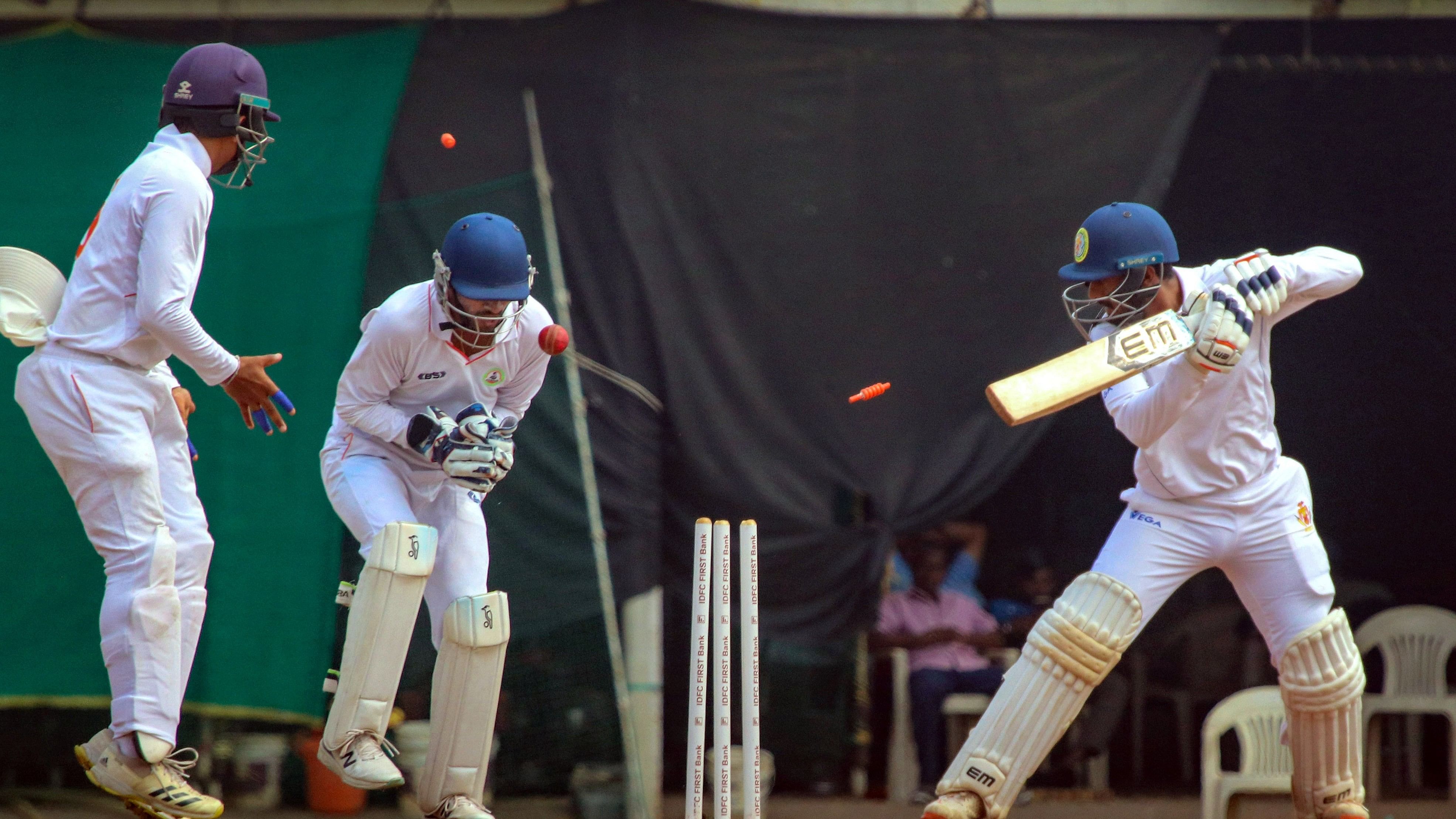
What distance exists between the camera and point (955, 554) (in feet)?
20.1

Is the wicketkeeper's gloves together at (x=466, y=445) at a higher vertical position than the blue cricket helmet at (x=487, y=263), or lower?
lower

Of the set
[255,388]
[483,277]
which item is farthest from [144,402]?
[483,277]

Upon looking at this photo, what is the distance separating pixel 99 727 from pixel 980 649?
3118mm

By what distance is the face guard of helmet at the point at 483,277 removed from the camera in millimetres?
3670

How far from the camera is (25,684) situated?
507 centimetres

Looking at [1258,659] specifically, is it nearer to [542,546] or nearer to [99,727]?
[542,546]

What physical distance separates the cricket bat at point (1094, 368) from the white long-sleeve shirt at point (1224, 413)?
0.67 feet

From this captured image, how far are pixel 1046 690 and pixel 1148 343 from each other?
2.97 ft

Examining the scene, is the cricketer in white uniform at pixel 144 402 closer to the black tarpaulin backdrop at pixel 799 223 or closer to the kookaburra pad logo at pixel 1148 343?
the black tarpaulin backdrop at pixel 799 223

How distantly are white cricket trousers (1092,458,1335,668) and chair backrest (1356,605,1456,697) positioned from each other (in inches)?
80.9

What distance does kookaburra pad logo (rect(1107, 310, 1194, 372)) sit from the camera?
3.62 metres

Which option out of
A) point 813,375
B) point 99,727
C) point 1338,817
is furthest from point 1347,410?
point 99,727

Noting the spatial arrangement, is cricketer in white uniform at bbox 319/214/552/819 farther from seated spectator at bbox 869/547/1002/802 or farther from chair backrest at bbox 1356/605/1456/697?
chair backrest at bbox 1356/605/1456/697

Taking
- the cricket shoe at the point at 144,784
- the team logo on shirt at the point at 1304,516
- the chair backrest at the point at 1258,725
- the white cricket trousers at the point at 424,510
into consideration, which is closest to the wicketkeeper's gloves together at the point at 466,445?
the white cricket trousers at the point at 424,510
